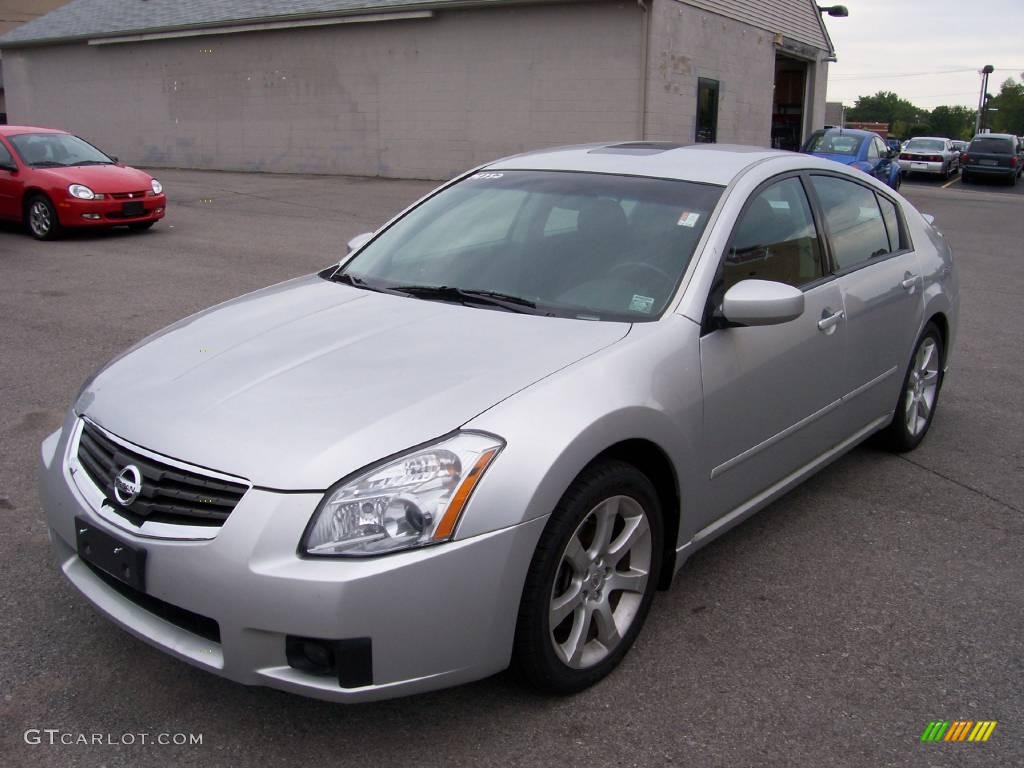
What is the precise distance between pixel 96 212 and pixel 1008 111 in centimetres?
12211

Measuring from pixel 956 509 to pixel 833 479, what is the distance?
0.57 metres

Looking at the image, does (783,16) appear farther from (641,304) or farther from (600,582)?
(600,582)

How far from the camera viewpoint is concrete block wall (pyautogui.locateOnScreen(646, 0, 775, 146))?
2044 cm

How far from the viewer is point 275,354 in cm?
312

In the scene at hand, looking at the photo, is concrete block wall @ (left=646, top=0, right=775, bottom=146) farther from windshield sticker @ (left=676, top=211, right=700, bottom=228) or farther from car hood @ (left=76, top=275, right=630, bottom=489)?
car hood @ (left=76, top=275, right=630, bottom=489)

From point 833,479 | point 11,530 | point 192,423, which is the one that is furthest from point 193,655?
point 833,479

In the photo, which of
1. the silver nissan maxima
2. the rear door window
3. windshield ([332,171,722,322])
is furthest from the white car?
windshield ([332,171,722,322])

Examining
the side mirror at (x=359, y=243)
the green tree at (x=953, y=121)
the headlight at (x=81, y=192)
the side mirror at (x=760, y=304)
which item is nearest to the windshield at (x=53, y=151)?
the headlight at (x=81, y=192)

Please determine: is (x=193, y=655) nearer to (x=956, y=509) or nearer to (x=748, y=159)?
(x=748, y=159)

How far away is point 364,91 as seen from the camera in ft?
78.7

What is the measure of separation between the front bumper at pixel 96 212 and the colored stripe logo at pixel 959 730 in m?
12.0

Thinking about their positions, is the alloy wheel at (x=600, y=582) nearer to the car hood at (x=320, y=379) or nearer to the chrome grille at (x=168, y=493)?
the car hood at (x=320, y=379)

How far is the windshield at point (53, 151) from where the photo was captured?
42.4 ft

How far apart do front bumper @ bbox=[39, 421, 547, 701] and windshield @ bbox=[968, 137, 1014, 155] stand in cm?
3639
